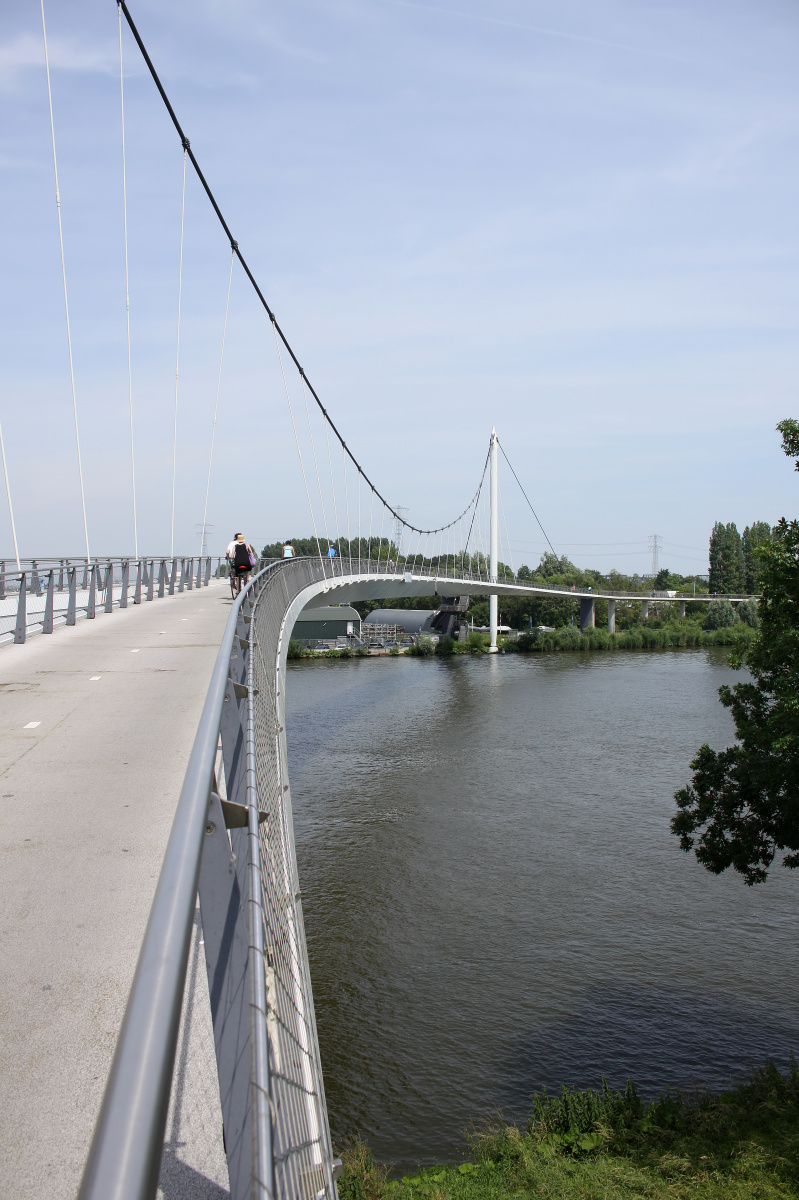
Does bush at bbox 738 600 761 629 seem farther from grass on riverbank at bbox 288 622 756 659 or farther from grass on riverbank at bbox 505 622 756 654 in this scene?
grass on riverbank at bbox 505 622 756 654

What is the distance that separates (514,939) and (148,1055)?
13.8 metres

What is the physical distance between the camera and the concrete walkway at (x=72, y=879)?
8.62ft

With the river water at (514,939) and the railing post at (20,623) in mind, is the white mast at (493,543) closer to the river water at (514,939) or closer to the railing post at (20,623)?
the river water at (514,939)

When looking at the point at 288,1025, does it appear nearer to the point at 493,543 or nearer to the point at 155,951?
the point at 155,951

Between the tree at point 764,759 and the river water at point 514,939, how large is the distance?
1.65 m

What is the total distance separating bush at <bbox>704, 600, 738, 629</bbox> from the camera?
76062 millimetres

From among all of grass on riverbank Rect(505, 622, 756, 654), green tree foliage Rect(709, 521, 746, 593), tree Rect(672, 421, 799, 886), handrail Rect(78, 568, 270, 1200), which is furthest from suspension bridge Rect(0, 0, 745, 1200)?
green tree foliage Rect(709, 521, 746, 593)

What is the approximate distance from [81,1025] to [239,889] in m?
1.06

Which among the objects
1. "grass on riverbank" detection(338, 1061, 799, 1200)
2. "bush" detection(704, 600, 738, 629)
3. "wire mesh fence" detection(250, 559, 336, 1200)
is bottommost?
"grass on riverbank" detection(338, 1061, 799, 1200)

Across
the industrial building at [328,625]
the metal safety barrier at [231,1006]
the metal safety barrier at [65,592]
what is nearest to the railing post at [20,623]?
the metal safety barrier at [65,592]

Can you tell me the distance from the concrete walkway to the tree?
7956mm

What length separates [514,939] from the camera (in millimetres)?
13914

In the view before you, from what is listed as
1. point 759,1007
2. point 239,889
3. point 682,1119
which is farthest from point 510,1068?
point 239,889

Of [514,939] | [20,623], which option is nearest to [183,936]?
[20,623]
